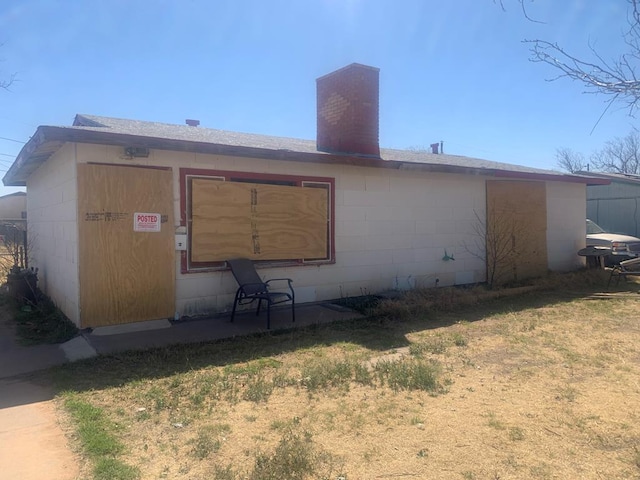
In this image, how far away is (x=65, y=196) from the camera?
23.5ft

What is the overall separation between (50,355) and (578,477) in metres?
5.47

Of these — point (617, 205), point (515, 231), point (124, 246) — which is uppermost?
point (617, 205)

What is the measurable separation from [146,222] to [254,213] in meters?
1.72

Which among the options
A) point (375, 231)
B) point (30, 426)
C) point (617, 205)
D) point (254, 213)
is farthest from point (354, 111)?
point (617, 205)

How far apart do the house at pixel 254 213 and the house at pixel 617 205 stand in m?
6.30

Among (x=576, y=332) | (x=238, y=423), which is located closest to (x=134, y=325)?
(x=238, y=423)

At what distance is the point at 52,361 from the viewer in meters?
5.48

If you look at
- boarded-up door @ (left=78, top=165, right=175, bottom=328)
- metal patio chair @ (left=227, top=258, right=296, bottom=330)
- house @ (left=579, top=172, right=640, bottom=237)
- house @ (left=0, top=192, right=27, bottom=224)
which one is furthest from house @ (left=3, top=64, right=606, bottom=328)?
house @ (left=0, top=192, right=27, bottom=224)

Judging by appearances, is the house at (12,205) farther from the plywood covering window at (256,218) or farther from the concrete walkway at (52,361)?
the plywood covering window at (256,218)

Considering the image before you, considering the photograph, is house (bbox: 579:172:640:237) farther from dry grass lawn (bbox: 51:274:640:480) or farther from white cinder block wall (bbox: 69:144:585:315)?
dry grass lawn (bbox: 51:274:640:480)

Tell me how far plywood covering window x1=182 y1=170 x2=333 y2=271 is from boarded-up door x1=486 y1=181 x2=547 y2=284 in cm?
441

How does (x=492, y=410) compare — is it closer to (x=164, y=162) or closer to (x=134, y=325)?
(x=134, y=325)

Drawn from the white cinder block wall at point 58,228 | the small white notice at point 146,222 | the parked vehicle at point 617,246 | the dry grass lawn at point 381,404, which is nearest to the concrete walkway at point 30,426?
the dry grass lawn at point 381,404

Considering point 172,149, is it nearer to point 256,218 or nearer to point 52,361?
point 256,218
